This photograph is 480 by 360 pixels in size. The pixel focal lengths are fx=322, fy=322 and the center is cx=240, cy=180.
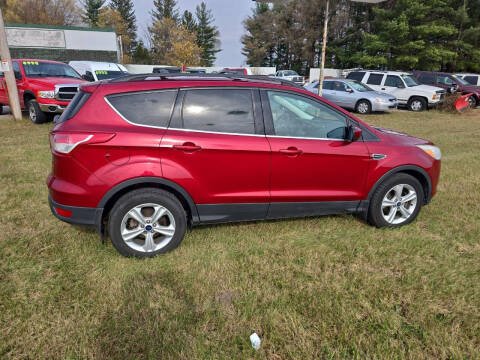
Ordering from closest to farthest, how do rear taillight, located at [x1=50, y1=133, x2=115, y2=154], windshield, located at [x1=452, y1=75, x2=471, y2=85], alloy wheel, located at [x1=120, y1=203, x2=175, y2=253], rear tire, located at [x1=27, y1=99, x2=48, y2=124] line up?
rear taillight, located at [x1=50, y1=133, x2=115, y2=154], alloy wheel, located at [x1=120, y1=203, x2=175, y2=253], rear tire, located at [x1=27, y1=99, x2=48, y2=124], windshield, located at [x1=452, y1=75, x2=471, y2=85]

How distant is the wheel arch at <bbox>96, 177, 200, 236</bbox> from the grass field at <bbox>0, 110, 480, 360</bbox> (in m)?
0.43

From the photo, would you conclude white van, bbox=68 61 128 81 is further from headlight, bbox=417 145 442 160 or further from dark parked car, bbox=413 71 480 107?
dark parked car, bbox=413 71 480 107

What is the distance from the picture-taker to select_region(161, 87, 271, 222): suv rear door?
295 cm

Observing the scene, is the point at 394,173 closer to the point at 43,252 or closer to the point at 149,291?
the point at 149,291

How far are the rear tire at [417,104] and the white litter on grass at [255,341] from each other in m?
16.4

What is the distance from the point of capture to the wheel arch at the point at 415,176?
3.56 metres

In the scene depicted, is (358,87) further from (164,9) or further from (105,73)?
(164,9)

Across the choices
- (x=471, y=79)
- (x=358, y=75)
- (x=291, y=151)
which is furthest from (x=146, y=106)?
(x=471, y=79)

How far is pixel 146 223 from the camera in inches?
118

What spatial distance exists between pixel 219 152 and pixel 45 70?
32.6 feet

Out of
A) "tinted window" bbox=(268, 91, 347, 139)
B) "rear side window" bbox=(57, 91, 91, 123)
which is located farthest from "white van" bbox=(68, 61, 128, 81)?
"tinted window" bbox=(268, 91, 347, 139)

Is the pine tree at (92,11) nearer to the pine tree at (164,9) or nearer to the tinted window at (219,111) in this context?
the pine tree at (164,9)

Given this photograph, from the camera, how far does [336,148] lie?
3.35 meters

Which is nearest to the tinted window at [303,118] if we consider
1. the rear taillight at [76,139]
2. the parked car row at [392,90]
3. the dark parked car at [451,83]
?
the rear taillight at [76,139]
